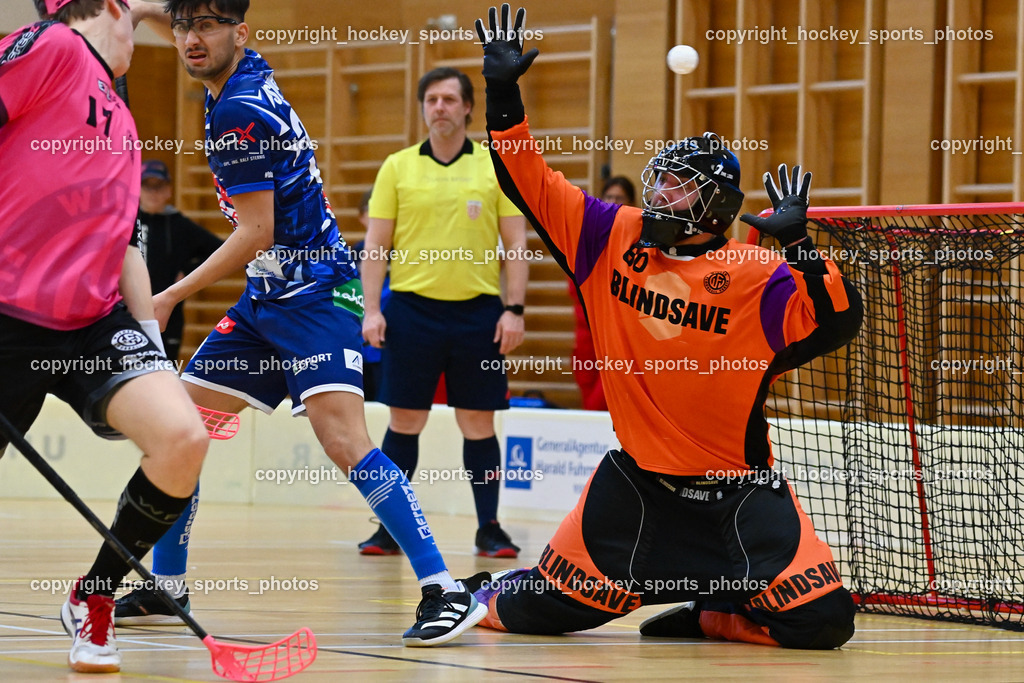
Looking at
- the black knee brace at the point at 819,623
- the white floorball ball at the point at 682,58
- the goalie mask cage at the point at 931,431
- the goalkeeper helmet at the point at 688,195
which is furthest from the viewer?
the white floorball ball at the point at 682,58

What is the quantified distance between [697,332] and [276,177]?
3.93 feet

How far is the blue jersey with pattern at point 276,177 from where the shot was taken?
3.38m

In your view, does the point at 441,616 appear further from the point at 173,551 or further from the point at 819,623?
the point at 819,623

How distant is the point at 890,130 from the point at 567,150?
243 cm

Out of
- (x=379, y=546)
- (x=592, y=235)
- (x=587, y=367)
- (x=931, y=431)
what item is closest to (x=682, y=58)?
(x=587, y=367)

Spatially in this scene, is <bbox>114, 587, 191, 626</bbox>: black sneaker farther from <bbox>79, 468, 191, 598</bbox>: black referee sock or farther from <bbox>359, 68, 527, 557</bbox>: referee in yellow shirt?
<bbox>359, 68, 527, 557</bbox>: referee in yellow shirt

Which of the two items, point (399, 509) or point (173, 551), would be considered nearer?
point (399, 509)

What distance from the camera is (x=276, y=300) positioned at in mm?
3520

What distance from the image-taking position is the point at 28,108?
8.65 ft

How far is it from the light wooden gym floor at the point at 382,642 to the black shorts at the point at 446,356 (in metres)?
0.68

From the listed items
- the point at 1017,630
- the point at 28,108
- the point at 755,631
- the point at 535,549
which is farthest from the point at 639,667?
Answer: the point at 535,549

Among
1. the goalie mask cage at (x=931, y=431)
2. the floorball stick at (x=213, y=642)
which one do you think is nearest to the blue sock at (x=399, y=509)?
the floorball stick at (x=213, y=642)

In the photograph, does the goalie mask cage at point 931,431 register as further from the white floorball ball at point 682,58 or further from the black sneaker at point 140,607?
the white floorball ball at point 682,58

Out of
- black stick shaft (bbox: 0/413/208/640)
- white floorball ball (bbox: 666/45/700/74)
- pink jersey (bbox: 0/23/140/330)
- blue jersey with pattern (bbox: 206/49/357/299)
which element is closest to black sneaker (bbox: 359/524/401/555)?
blue jersey with pattern (bbox: 206/49/357/299)
